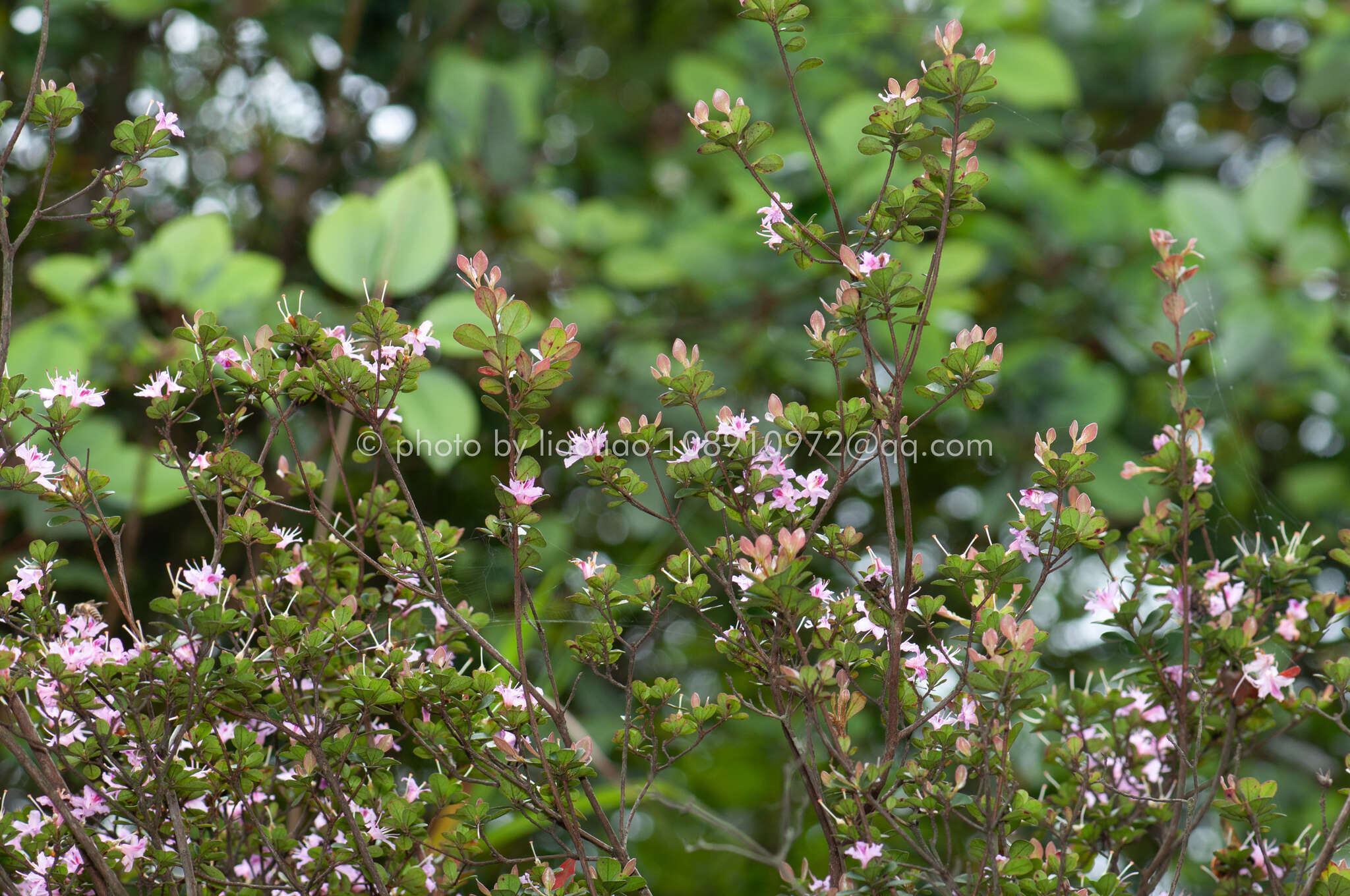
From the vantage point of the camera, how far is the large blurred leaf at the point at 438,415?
109 cm

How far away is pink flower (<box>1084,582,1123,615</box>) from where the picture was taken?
1.90 feet

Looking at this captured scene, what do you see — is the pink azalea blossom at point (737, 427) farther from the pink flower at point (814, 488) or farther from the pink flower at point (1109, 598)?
the pink flower at point (1109, 598)

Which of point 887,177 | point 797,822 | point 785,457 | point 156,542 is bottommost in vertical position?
point 156,542

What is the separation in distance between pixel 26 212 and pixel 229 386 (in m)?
1.28

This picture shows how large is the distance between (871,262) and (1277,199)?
1.27 m

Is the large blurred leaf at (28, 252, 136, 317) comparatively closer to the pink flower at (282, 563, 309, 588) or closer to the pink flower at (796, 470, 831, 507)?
the pink flower at (282, 563, 309, 588)

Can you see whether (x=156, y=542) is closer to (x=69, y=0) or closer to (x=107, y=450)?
(x=107, y=450)

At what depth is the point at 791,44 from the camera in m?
0.55

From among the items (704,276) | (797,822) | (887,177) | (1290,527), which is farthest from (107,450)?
(1290,527)

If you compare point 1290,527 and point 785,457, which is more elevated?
point 785,457

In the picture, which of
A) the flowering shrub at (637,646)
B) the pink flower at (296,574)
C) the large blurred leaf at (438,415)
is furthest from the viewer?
the large blurred leaf at (438,415)

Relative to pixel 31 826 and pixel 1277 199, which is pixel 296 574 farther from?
pixel 1277 199

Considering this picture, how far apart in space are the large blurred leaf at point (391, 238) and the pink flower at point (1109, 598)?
80cm

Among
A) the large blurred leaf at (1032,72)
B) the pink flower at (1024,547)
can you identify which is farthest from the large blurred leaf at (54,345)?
the large blurred leaf at (1032,72)
